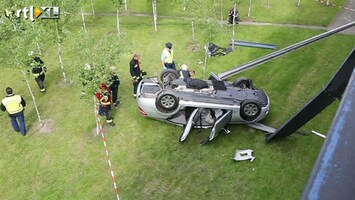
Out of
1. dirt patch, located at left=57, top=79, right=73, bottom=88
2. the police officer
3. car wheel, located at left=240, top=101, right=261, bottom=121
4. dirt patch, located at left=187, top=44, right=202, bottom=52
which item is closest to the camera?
car wheel, located at left=240, top=101, right=261, bottom=121

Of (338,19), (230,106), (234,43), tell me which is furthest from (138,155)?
(338,19)

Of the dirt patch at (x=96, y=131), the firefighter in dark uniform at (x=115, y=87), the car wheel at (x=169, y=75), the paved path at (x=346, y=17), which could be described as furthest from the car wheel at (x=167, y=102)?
the paved path at (x=346, y=17)

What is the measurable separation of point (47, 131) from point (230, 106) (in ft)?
23.8

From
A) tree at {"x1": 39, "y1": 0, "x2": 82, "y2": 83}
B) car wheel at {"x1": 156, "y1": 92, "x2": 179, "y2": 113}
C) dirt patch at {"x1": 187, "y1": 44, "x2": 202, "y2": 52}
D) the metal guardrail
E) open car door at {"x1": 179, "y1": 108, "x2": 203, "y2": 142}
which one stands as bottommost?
open car door at {"x1": 179, "y1": 108, "x2": 203, "y2": 142}

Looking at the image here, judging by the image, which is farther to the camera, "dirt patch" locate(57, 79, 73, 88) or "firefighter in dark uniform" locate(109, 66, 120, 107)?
"dirt patch" locate(57, 79, 73, 88)

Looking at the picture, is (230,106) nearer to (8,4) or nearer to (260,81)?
(260,81)

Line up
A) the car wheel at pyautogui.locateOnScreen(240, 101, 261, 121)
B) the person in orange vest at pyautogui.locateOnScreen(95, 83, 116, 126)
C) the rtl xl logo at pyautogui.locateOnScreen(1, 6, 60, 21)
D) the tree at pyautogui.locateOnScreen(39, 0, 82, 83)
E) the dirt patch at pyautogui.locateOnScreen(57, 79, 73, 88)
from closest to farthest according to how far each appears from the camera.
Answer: the car wheel at pyautogui.locateOnScreen(240, 101, 261, 121), the person in orange vest at pyautogui.locateOnScreen(95, 83, 116, 126), the rtl xl logo at pyautogui.locateOnScreen(1, 6, 60, 21), the tree at pyautogui.locateOnScreen(39, 0, 82, 83), the dirt patch at pyautogui.locateOnScreen(57, 79, 73, 88)

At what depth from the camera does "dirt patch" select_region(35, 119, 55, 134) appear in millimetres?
15578

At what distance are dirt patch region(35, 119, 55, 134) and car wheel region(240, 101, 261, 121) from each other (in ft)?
24.7

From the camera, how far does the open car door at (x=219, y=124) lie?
13664 mm

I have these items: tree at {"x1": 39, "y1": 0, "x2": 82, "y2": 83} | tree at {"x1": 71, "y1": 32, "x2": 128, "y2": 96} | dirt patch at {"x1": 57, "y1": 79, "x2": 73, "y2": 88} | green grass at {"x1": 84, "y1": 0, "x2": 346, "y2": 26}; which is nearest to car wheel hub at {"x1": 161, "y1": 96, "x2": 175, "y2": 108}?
tree at {"x1": 71, "y1": 32, "x2": 128, "y2": 96}

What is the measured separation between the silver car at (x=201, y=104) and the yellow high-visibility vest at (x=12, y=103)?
14.7 feet

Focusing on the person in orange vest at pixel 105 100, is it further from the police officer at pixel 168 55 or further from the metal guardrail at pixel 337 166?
the metal guardrail at pixel 337 166

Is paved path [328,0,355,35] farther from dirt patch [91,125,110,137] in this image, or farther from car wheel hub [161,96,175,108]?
dirt patch [91,125,110,137]
